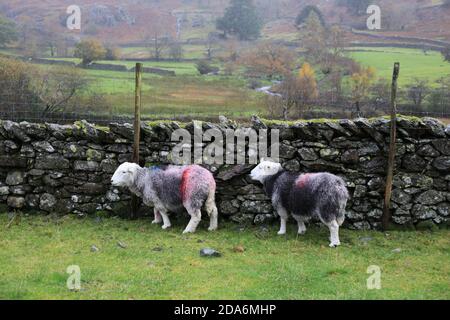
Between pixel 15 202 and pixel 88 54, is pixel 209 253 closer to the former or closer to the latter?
pixel 15 202

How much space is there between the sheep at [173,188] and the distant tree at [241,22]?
96927 millimetres

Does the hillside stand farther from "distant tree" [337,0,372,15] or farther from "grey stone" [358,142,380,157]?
"grey stone" [358,142,380,157]

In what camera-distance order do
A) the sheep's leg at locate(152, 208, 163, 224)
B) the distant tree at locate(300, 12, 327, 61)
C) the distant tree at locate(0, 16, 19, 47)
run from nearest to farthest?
the sheep's leg at locate(152, 208, 163, 224)
the distant tree at locate(300, 12, 327, 61)
the distant tree at locate(0, 16, 19, 47)

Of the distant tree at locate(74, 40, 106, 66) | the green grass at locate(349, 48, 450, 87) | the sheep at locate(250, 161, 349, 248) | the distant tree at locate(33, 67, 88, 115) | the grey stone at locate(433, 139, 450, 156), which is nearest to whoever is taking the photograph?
the sheep at locate(250, 161, 349, 248)

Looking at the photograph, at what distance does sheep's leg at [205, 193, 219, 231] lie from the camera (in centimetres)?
1074

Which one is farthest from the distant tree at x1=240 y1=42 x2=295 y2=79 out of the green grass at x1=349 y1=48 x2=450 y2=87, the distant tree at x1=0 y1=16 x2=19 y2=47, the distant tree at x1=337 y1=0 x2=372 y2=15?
the distant tree at x1=337 y1=0 x2=372 y2=15

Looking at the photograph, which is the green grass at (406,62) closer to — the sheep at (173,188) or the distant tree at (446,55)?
the distant tree at (446,55)

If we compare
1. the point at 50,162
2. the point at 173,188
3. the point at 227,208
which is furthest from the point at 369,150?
the point at 50,162

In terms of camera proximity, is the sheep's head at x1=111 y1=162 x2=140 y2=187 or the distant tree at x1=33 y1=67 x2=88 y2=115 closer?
the sheep's head at x1=111 y1=162 x2=140 y2=187

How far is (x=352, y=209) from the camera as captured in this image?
36.2 feet

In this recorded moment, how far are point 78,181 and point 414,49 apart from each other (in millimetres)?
66469

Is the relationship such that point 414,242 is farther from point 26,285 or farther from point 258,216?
point 26,285

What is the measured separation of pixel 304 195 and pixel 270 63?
2131 inches

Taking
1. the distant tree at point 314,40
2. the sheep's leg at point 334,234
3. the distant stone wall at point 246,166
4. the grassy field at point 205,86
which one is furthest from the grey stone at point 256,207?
the distant tree at point 314,40
